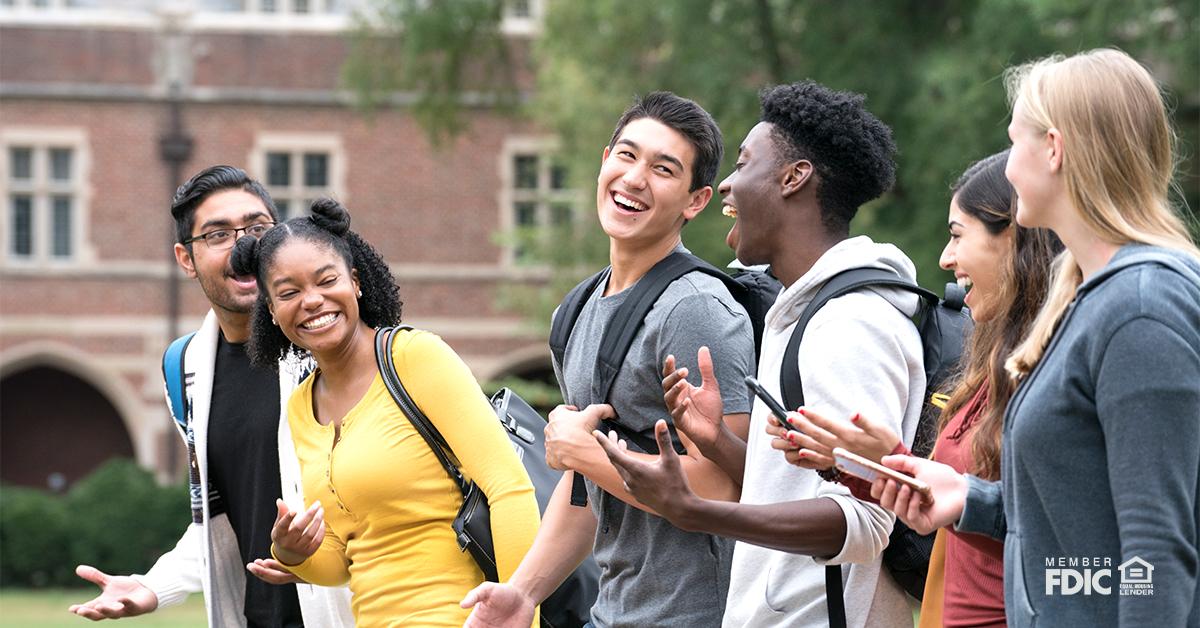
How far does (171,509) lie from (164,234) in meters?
4.75

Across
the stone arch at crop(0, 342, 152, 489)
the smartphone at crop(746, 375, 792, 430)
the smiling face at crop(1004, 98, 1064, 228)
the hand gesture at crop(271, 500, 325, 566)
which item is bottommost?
the stone arch at crop(0, 342, 152, 489)

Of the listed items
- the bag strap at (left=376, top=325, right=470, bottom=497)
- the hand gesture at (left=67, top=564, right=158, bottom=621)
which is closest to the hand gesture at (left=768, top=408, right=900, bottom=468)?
the bag strap at (left=376, top=325, right=470, bottom=497)

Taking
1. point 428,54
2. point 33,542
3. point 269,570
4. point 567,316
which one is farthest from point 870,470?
point 33,542

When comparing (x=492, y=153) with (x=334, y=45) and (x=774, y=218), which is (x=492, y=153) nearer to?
(x=334, y=45)

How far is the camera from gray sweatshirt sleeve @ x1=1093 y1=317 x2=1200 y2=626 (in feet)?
7.82

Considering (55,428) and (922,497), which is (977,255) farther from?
(55,428)

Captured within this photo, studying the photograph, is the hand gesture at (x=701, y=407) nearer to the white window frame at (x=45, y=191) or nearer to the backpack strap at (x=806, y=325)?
the backpack strap at (x=806, y=325)

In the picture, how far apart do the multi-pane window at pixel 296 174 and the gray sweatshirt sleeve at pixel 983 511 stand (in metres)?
24.5

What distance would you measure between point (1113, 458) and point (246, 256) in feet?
8.46

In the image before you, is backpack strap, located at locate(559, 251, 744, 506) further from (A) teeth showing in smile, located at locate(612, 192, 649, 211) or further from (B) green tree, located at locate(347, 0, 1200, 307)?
(B) green tree, located at locate(347, 0, 1200, 307)

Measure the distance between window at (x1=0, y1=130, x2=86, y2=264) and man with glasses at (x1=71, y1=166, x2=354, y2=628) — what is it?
22465 mm

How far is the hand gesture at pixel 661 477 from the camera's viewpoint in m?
2.97

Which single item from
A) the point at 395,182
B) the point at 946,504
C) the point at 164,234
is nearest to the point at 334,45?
the point at 395,182

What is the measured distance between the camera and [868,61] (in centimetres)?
1697
